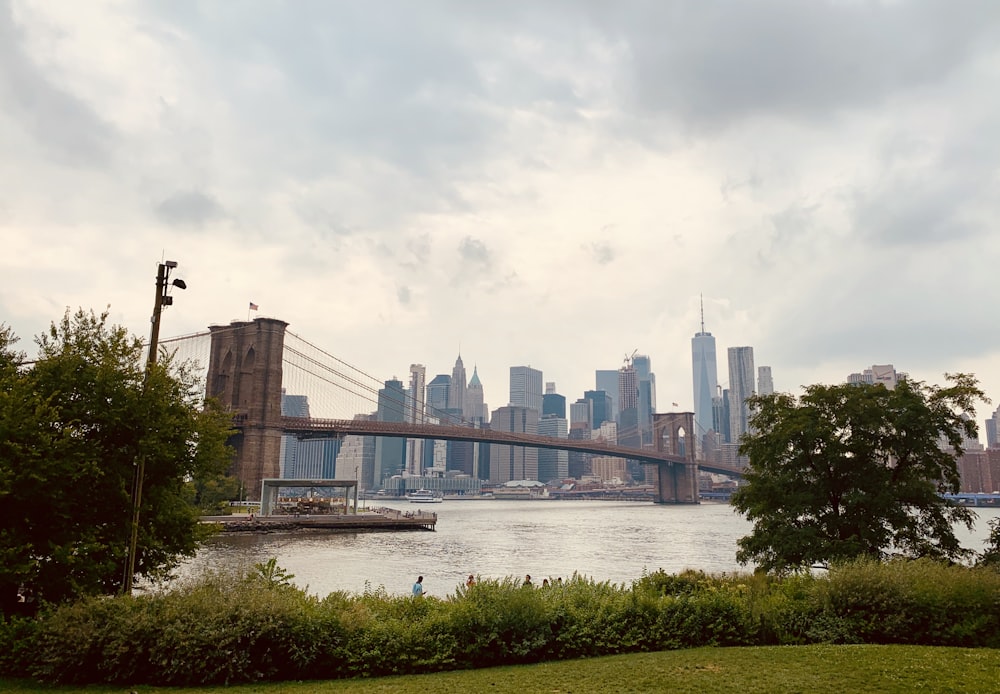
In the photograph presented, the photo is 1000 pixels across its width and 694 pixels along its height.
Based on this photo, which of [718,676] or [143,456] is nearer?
[718,676]

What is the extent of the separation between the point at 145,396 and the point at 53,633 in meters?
5.31

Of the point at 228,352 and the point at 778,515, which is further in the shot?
the point at 228,352

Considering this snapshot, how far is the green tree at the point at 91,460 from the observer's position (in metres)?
13.3

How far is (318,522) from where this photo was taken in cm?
7650

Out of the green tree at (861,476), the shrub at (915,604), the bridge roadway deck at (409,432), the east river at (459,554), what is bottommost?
the east river at (459,554)

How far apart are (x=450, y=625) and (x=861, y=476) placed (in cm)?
1746

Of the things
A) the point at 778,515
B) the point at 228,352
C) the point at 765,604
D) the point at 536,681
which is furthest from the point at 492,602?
the point at 228,352

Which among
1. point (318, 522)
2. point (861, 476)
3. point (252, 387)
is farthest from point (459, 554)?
point (252, 387)

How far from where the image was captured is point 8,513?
13.5m

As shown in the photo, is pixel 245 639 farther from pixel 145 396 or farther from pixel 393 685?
pixel 145 396

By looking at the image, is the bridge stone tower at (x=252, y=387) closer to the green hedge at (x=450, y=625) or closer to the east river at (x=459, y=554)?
the east river at (x=459, y=554)

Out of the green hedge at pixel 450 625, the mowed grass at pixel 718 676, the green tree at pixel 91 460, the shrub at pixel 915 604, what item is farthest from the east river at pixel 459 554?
the shrub at pixel 915 604

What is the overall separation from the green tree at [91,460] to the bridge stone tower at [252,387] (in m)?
81.9

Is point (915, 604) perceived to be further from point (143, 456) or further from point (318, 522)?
point (318, 522)
